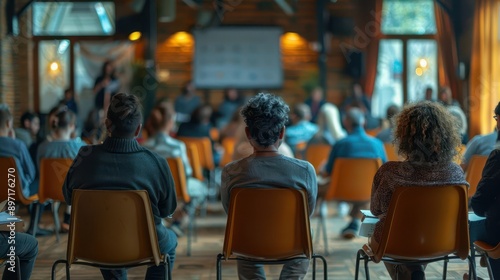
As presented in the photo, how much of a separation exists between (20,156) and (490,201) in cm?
358

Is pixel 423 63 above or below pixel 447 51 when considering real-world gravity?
below

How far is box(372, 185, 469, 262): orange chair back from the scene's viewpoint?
3.65 meters

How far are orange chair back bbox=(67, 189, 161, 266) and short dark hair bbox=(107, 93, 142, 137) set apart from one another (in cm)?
41

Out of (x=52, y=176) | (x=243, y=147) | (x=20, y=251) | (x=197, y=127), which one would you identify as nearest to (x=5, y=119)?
(x=52, y=176)

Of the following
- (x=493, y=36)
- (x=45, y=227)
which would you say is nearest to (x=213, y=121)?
(x=493, y=36)

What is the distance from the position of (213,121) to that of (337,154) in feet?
26.2

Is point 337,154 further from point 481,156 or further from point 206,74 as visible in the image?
point 206,74

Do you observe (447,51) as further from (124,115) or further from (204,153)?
(124,115)

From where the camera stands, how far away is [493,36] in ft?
33.2

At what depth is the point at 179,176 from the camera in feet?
20.4

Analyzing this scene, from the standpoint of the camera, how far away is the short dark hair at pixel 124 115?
3902 millimetres

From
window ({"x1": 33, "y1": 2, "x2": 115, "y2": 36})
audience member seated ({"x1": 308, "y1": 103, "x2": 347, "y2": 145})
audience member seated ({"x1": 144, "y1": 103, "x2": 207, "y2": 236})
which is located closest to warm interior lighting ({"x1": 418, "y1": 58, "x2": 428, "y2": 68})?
window ({"x1": 33, "y1": 2, "x2": 115, "y2": 36})

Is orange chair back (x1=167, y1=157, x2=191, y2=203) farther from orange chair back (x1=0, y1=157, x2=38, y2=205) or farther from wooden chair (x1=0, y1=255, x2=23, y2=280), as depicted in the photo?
wooden chair (x1=0, y1=255, x2=23, y2=280)

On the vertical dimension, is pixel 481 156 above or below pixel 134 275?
above
